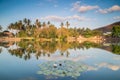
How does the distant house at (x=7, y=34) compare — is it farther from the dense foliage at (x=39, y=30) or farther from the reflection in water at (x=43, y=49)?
the reflection in water at (x=43, y=49)

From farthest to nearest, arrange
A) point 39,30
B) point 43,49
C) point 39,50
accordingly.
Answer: point 39,30 → point 43,49 → point 39,50

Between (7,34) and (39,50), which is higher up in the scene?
(7,34)

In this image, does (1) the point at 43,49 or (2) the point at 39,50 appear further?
(1) the point at 43,49

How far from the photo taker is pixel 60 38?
5078 cm

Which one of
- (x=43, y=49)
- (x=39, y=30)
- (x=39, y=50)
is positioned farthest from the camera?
(x=39, y=30)

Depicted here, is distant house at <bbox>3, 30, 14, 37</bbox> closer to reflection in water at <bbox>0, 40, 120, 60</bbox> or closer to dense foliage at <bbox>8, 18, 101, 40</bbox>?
dense foliage at <bbox>8, 18, 101, 40</bbox>

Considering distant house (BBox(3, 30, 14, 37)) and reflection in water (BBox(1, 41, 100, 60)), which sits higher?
distant house (BBox(3, 30, 14, 37))

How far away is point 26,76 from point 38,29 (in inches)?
1741

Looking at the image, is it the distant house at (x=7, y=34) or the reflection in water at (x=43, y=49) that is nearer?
the reflection in water at (x=43, y=49)

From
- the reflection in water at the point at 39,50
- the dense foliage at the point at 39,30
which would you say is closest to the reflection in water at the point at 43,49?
the reflection in water at the point at 39,50

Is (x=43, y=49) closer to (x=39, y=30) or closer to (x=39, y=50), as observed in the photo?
(x=39, y=50)

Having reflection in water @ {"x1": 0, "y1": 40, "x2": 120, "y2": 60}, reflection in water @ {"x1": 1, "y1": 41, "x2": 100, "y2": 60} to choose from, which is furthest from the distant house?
reflection in water @ {"x1": 1, "y1": 41, "x2": 100, "y2": 60}

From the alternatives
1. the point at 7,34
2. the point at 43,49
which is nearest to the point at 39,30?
the point at 7,34

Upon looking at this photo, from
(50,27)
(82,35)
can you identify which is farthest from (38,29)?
(82,35)
